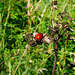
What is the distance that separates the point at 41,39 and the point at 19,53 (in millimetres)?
524

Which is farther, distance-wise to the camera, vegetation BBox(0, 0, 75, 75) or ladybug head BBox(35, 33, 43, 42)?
vegetation BBox(0, 0, 75, 75)

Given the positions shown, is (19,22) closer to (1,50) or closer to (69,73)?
(1,50)

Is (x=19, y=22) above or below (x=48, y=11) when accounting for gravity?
below

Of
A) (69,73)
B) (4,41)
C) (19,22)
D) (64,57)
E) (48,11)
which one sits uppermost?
(48,11)

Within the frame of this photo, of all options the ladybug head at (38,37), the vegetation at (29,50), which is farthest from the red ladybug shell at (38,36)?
the vegetation at (29,50)

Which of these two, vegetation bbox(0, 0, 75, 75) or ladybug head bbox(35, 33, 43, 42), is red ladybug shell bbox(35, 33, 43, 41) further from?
vegetation bbox(0, 0, 75, 75)

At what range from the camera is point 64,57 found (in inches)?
53.1

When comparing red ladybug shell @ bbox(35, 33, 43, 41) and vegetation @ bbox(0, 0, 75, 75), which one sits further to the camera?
vegetation @ bbox(0, 0, 75, 75)

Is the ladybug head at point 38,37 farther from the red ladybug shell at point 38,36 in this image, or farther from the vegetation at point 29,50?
the vegetation at point 29,50

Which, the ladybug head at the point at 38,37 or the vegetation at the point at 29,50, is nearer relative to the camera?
the ladybug head at the point at 38,37

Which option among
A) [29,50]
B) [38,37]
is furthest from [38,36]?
[29,50]

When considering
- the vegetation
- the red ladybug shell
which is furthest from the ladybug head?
the vegetation

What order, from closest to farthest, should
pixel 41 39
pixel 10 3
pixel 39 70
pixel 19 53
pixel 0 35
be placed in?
pixel 41 39 → pixel 39 70 → pixel 19 53 → pixel 0 35 → pixel 10 3

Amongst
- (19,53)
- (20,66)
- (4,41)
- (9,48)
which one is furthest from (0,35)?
(20,66)
